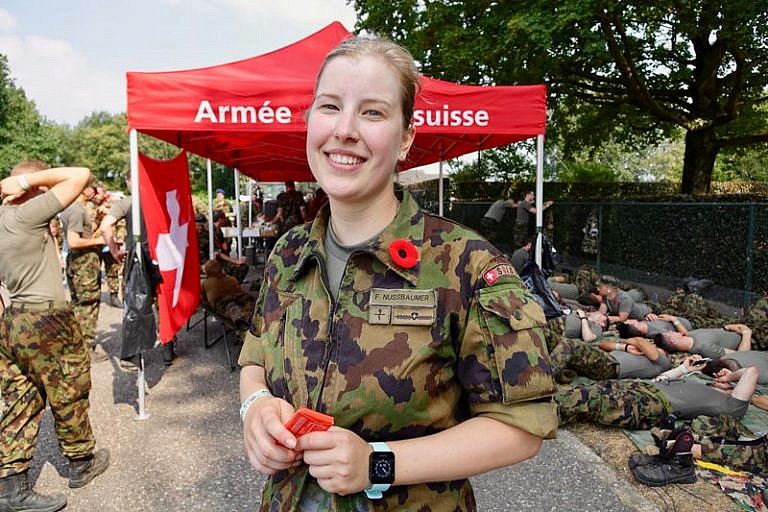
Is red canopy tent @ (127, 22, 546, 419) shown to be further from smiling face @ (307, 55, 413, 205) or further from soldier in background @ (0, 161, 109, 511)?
smiling face @ (307, 55, 413, 205)

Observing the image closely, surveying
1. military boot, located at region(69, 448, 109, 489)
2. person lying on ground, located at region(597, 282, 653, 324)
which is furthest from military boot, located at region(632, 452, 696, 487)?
person lying on ground, located at region(597, 282, 653, 324)

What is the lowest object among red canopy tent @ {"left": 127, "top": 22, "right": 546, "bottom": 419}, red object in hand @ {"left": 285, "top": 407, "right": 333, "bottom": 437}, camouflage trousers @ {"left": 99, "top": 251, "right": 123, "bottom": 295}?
camouflage trousers @ {"left": 99, "top": 251, "right": 123, "bottom": 295}

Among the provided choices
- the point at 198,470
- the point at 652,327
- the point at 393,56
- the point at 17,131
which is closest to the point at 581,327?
the point at 652,327

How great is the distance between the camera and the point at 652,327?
671 cm

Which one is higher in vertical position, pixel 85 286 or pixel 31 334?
pixel 31 334

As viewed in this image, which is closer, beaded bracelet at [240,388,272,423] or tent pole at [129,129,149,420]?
beaded bracelet at [240,388,272,423]

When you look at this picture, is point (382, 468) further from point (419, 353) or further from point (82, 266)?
point (82, 266)

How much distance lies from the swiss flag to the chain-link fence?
8125 mm

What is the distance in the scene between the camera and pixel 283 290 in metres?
1.37

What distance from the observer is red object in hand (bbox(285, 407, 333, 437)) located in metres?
1.03

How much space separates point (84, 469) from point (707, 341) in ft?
20.1

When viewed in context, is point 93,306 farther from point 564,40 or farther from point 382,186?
point 564,40

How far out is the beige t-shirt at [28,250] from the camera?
10.4ft

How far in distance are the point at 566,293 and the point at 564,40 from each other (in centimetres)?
577
